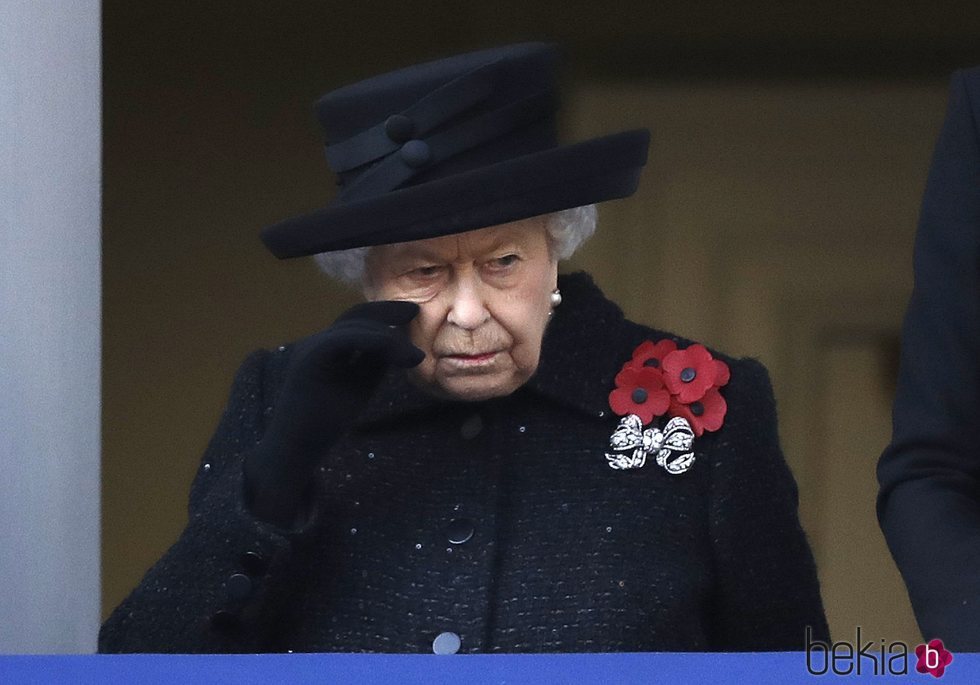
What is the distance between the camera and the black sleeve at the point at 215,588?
2357mm

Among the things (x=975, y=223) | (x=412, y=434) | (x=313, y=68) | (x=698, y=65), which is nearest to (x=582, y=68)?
(x=698, y=65)

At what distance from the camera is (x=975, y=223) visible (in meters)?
2.08

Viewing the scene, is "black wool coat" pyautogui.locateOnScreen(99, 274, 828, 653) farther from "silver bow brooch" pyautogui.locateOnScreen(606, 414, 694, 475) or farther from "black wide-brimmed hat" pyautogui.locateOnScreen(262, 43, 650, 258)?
"black wide-brimmed hat" pyautogui.locateOnScreen(262, 43, 650, 258)

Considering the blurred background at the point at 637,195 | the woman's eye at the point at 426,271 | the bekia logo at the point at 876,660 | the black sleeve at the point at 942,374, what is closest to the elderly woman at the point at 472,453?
the woman's eye at the point at 426,271

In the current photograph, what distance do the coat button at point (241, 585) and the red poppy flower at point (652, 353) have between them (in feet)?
1.74

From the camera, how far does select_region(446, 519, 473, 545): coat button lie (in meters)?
2.46

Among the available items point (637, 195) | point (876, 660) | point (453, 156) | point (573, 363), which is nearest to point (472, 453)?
point (573, 363)

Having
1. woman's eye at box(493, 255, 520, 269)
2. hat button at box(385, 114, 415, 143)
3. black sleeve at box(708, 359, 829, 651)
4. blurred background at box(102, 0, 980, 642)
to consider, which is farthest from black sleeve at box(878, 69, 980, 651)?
blurred background at box(102, 0, 980, 642)

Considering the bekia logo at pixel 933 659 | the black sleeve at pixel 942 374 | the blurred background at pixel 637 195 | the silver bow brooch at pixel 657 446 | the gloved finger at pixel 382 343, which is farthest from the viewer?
the blurred background at pixel 637 195

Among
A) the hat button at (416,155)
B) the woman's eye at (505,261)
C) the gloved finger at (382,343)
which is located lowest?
the gloved finger at (382,343)

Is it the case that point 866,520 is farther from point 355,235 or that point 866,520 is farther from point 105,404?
point 355,235

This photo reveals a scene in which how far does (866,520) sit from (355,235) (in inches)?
118

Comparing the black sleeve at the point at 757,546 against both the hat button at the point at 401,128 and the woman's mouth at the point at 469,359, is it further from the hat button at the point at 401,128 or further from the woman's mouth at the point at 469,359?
the hat button at the point at 401,128

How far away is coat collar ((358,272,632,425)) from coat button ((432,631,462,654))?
30cm
